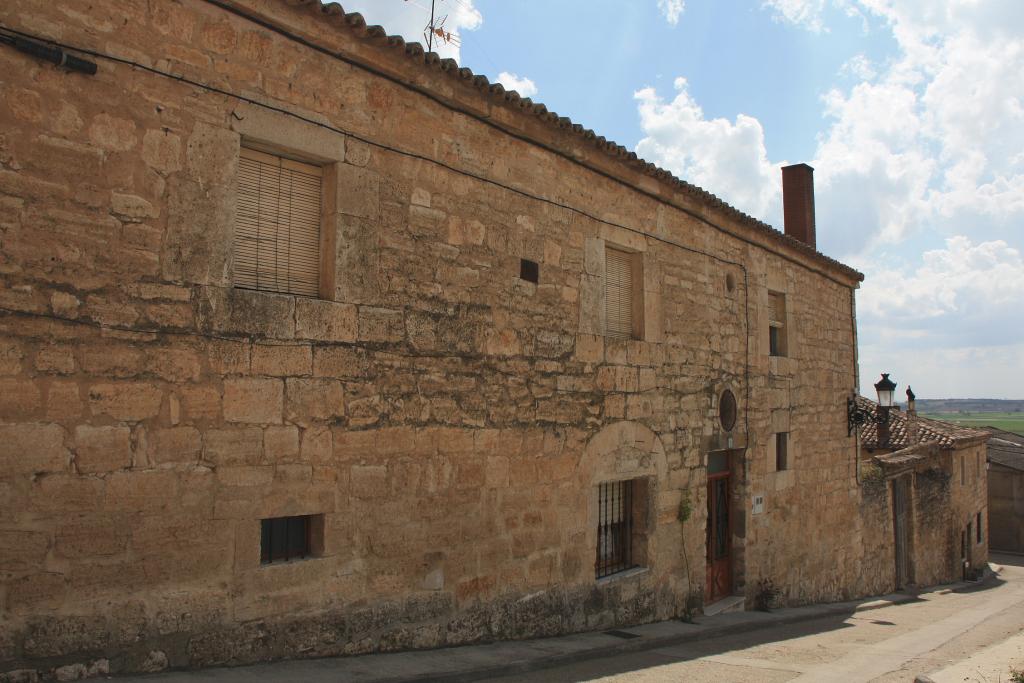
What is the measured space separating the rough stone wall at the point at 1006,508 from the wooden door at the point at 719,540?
2352cm

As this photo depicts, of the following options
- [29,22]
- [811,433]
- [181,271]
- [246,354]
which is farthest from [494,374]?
[811,433]

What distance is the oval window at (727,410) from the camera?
9680 mm

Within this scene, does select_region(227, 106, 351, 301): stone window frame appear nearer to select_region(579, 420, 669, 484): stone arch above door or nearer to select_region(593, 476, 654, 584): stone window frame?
select_region(579, 420, 669, 484): stone arch above door

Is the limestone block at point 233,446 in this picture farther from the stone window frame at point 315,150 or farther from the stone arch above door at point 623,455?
the stone arch above door at point 623,455

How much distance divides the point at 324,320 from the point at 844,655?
6.02 meters

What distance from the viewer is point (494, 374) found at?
249 inches

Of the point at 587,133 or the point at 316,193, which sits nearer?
the point at 316,193

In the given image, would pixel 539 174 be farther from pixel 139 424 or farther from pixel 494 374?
pixel 139 424

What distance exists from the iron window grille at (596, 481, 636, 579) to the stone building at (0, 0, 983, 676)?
37mm

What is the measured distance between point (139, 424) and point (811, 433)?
407 inches

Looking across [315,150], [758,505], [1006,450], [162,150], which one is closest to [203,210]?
[162,150]

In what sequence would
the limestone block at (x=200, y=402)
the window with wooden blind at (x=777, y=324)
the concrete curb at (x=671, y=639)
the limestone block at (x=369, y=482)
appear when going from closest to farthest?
the limestone block at (x=200, y=402) → the concrete curb at (x=671, y=639) → the limestone block at (x=369, y=482) → the window with wooden blind at (x=777, y=324)

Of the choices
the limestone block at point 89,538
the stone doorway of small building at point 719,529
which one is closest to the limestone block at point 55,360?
the limestone block at point 89,538

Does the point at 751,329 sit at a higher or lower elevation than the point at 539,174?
lower
